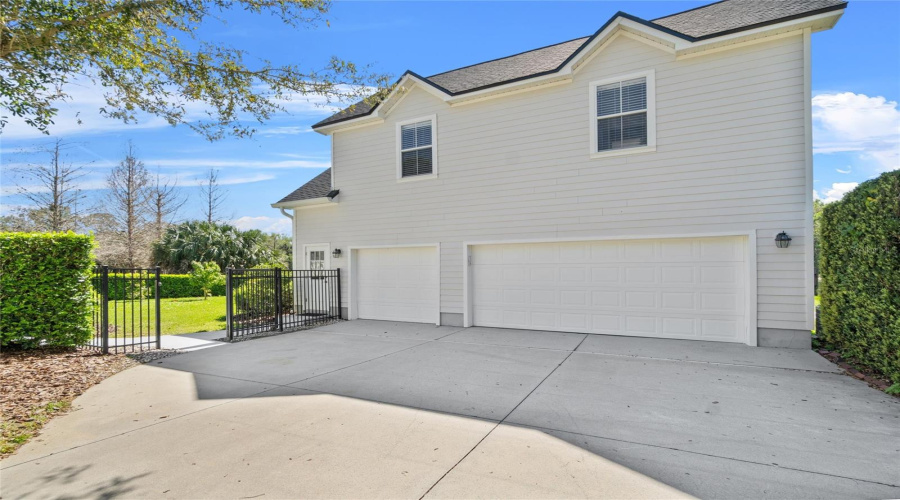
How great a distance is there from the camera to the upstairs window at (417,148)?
33.5 feet

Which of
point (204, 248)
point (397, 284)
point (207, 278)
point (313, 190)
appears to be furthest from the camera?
point (204, 248)

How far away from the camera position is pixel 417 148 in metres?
10.4

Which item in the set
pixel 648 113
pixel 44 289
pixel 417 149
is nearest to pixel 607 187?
pixel 648 113

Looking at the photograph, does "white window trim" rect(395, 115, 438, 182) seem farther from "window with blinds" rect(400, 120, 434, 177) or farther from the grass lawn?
the grass lawn

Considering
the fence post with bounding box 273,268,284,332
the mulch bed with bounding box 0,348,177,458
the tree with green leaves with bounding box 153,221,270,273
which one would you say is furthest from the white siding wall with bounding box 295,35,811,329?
the tree with green leaves with bounding box 153,221,270,273

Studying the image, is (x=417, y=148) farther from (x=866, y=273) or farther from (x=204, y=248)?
(x=204, y=248)

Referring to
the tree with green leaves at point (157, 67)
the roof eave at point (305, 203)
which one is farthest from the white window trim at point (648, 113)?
the roof eave at point (305, 203)

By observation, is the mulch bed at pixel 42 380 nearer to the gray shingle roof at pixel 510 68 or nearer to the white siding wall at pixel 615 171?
the white siding wall at pixel 615 171

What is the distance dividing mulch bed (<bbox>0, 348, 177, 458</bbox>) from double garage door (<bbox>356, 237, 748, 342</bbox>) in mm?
5483

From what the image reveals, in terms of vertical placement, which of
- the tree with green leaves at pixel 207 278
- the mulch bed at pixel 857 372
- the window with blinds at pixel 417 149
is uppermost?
the window with blinds at pixel 417 149

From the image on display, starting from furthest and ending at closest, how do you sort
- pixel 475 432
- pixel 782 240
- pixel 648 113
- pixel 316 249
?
pixel 316 249, pixel 648 113, pixel 782 240, pixel 475 432

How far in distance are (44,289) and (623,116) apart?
1065 centimetres

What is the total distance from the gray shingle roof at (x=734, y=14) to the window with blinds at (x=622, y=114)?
133cm

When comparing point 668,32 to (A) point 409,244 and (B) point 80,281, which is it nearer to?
(A) point 409,244
